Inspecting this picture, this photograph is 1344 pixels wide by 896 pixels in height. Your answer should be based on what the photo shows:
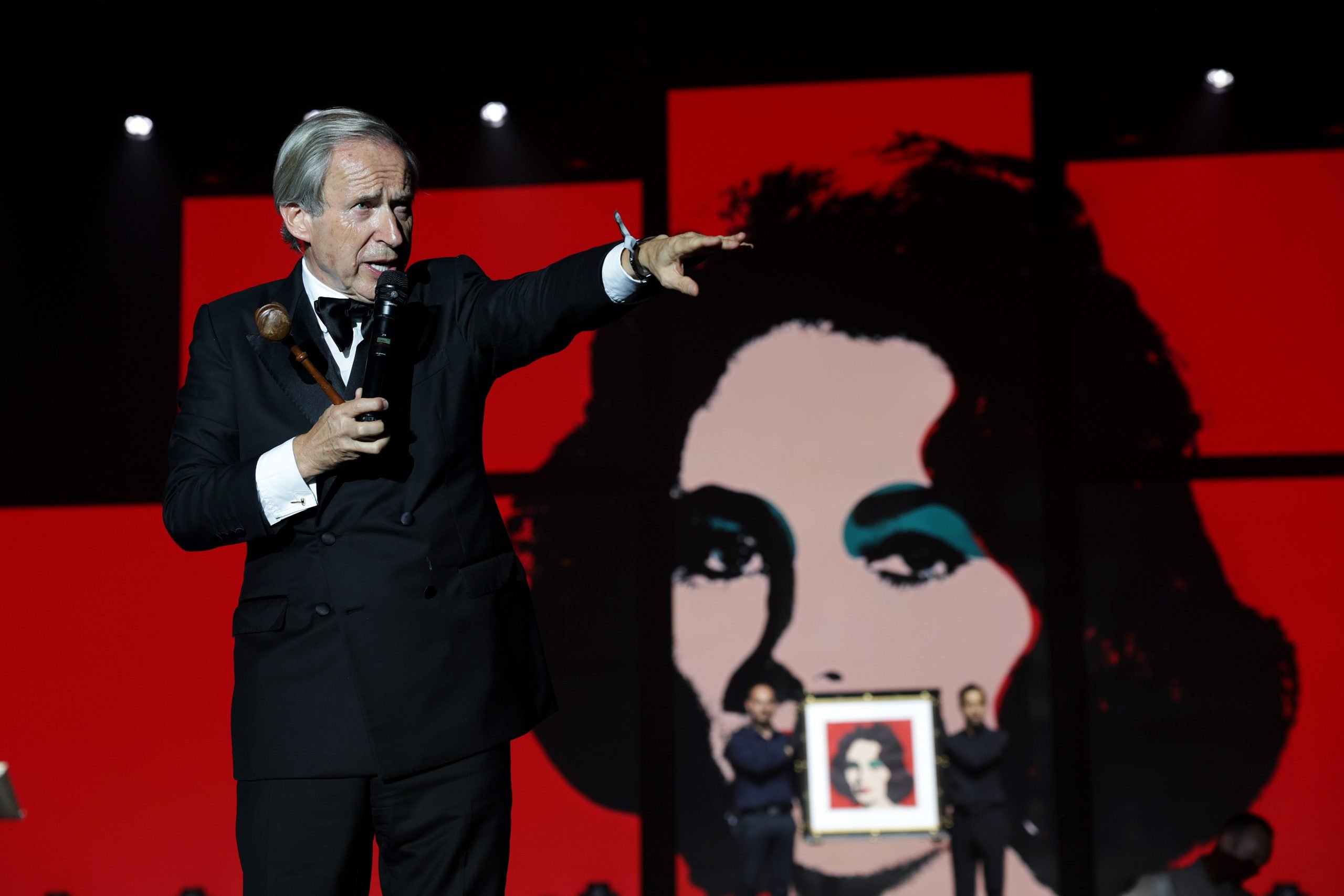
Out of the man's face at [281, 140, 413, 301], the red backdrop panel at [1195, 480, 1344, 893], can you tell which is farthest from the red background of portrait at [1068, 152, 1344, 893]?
the man's face at [281, 140, 413, 301]

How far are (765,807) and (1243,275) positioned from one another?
91.1 inches

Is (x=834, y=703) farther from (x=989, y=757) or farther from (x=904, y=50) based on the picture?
(x=904, y=50)

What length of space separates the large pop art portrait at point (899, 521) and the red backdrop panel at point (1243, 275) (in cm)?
11

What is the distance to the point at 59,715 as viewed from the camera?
3.91m

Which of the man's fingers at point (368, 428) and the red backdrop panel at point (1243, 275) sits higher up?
the red backdrop panel at point (1243, 275)

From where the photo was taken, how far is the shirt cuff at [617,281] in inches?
54.7

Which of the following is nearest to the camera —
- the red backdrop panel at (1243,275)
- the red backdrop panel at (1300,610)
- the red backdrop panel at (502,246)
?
the red backdrop panel at (1300,610)

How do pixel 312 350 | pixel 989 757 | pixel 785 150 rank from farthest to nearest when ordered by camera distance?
pixel 785 150
pixel 989 757
pixel 312 350

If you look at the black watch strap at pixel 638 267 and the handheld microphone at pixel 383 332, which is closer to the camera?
the handheld microphone at pixel 383 332

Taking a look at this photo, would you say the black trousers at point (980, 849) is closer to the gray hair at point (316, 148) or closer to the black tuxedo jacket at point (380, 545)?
the black tuxedo jacket at point (380, 545)

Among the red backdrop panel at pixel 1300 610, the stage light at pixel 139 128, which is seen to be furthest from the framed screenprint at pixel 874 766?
the stage light at pixel 139 128

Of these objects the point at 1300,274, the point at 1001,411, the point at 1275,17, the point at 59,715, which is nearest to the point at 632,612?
the point at 1001,411

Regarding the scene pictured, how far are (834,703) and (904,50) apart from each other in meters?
2.19

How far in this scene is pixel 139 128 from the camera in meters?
4.07
